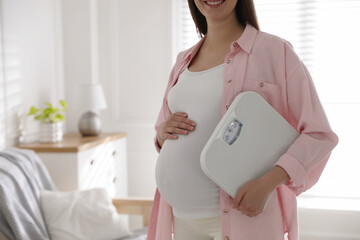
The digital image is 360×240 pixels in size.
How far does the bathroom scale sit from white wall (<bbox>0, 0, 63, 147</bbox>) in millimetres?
1829

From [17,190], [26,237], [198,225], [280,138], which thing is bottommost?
[26,237]

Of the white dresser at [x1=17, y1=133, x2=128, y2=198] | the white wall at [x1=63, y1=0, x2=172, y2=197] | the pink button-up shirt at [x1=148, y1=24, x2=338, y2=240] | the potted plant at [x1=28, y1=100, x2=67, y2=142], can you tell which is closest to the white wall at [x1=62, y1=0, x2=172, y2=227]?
the white wall at [x1=63, y1=0, x2=172, y2=197]

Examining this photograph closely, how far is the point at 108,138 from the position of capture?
2.93 m

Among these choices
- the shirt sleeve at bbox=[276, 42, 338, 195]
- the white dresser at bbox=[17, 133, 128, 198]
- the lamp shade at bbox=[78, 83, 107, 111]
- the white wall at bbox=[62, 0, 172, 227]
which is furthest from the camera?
the white wall at bbox=[62, 0, 172, 227]

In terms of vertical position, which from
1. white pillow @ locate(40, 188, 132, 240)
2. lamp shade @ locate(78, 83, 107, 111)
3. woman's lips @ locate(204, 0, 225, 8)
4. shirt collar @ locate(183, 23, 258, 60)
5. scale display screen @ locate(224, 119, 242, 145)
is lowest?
white pillow @ locate(40, 188, 132, 240)

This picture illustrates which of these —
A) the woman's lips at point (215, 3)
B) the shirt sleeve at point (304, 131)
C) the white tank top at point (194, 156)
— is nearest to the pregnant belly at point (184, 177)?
the white tank top at point (194, 156)

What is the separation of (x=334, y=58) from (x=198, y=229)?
2.48m

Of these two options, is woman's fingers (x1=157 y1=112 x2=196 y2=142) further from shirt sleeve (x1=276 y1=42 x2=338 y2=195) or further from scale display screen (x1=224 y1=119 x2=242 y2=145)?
shirt sleeve (x1=276 y1=42 x2=338 y2=195)

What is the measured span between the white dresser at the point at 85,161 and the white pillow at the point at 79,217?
12.5 inches

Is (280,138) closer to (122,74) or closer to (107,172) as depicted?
(107,172)

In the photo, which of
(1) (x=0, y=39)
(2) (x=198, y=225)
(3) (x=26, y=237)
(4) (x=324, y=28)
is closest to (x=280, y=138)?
(2) (x=198, y=225)

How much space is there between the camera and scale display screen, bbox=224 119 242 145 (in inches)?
39.1

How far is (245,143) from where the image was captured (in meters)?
1.01

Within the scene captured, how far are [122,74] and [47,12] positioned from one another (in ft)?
2.48
